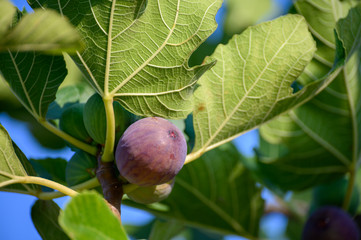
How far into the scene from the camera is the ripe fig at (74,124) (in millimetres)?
1136

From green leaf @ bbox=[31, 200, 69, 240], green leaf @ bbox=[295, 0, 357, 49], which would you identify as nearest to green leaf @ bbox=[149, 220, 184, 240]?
green leaf @ bbox=[31, 200, 69, 240]

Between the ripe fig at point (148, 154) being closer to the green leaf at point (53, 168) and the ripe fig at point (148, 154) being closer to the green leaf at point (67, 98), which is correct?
the green leaf at point (67, 98)

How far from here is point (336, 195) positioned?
5.56 ft

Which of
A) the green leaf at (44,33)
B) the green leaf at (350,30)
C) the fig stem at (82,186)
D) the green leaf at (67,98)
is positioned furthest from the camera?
the green leaf at (67,98)

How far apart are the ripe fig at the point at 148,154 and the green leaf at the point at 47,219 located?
11.2 inches

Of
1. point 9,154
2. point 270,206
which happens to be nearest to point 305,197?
point 270,206

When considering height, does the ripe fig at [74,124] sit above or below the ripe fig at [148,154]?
above

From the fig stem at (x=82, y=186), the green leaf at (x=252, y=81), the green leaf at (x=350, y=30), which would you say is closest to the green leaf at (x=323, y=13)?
the green leaf at (x=350, y=30)

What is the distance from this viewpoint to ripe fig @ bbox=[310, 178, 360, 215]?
1.69 meters

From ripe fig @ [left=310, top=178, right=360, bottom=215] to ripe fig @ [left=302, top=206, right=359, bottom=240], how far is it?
119 millimetres

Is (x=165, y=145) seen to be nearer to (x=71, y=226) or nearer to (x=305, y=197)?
(x=71, y=226)

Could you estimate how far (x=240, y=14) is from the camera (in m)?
2.21

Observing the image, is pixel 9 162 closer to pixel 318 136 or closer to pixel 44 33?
pixel 44 33

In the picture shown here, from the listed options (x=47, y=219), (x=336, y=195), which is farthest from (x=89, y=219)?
(x=336, y=195)
